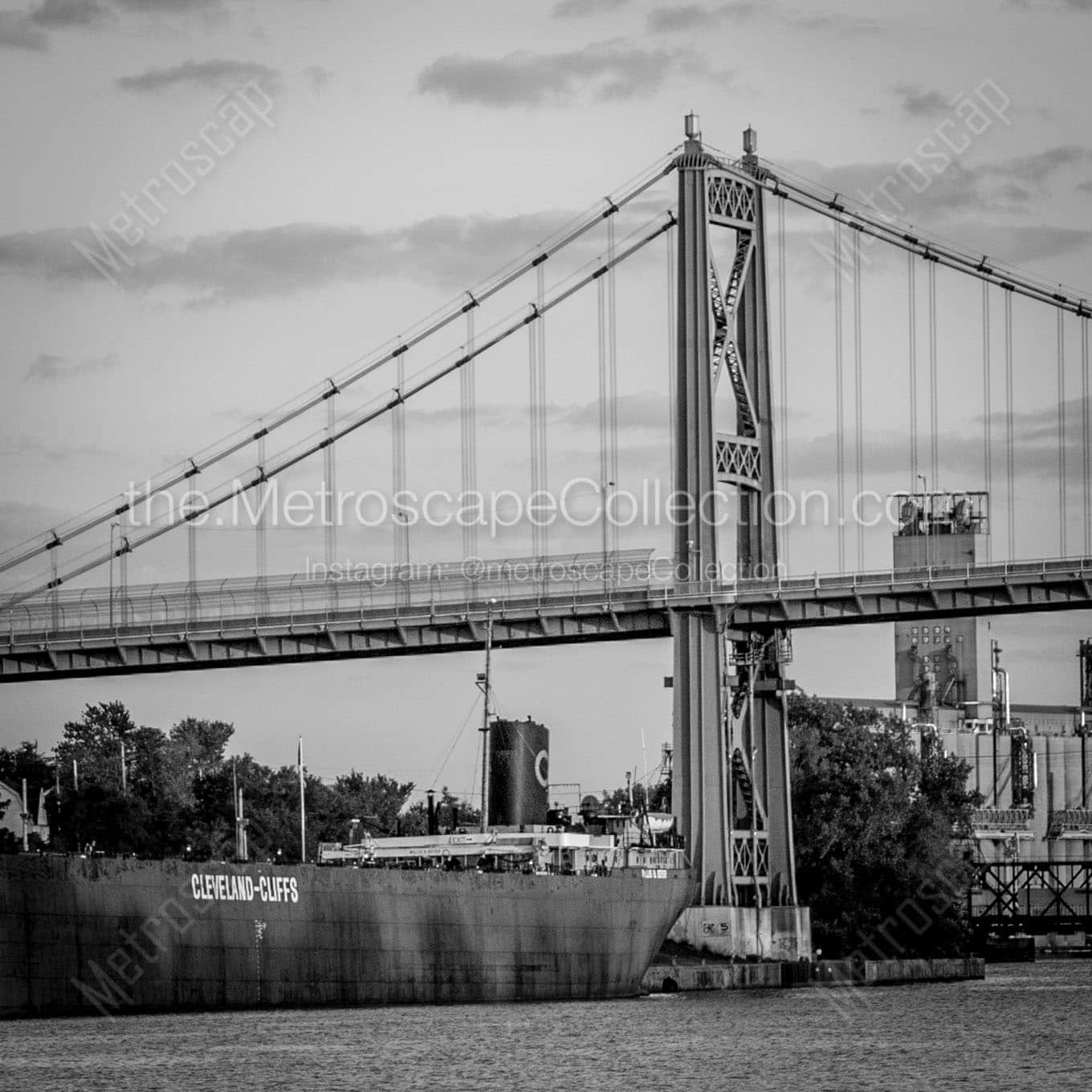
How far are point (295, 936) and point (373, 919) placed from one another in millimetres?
2948

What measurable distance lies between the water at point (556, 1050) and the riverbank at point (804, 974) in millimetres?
7638

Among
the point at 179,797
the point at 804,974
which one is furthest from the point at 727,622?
the point at 179,797

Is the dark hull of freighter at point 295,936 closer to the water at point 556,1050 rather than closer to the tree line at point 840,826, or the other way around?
the water at point 556,1050

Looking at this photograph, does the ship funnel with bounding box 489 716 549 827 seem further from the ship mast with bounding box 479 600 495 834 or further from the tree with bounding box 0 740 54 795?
the tree with bounding box 0 740 54 795

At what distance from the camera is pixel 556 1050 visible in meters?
55.8

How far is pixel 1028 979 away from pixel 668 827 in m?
20.9

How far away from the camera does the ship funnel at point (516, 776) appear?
250ft

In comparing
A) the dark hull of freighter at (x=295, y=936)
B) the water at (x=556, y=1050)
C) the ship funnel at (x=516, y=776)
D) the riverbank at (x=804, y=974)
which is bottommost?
the riverbank at (x=804, y=974)

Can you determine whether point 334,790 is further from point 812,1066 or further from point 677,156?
point 812,1066

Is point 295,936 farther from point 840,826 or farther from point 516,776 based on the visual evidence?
point 840,826

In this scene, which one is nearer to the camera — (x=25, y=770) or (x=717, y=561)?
(x=717, y=561)

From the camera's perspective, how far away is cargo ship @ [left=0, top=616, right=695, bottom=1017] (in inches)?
2286

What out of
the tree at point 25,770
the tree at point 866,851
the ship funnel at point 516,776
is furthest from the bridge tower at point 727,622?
the tree at point 25,770

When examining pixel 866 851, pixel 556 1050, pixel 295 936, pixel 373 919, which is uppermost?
pixel 373 919
